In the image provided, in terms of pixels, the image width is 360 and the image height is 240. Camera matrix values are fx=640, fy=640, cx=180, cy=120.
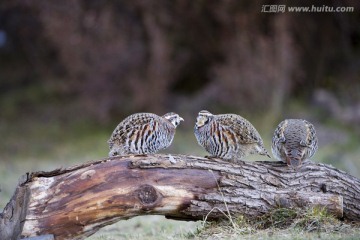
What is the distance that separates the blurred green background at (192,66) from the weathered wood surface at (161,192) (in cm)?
761

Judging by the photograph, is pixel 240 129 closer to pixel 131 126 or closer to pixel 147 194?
pixel 131 126

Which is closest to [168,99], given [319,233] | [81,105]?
[81,105]

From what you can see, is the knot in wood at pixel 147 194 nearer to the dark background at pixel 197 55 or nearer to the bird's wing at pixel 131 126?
the bird's wing at pixel 131 126

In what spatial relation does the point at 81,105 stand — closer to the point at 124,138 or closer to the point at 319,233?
the point at 124,138

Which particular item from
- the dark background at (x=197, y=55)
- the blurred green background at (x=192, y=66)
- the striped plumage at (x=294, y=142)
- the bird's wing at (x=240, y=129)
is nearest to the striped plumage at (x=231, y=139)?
the bird's wing at (x=240, y=129)

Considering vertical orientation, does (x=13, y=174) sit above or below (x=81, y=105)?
below

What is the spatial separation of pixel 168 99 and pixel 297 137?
982 centimetres

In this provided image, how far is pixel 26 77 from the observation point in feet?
70.1

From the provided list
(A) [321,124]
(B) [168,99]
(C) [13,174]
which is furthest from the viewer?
(B) [168,99]

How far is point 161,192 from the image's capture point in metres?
6.70

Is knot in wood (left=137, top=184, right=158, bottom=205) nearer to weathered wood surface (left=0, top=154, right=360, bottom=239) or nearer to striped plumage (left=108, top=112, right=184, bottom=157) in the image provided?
weathered wood surface (left=0, top=154, right=360, bottom=239)

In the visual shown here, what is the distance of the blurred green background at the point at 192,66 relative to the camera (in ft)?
52.6

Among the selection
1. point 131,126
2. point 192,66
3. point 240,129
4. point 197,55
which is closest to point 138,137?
point 131,126

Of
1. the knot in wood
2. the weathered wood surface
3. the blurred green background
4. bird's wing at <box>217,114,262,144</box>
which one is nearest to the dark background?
the blurred green background
